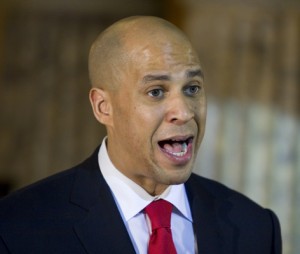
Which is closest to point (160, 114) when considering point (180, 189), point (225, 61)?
point (180, 189)

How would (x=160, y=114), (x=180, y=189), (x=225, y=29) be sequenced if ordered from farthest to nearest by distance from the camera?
(x=225, y=29) → (x=180, y=189) → (x=160, y=114)

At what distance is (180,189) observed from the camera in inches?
61.7

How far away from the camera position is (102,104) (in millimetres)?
1513

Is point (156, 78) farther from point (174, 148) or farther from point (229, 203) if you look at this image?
point (229, 203)

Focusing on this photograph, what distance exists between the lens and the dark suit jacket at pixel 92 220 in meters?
1.41

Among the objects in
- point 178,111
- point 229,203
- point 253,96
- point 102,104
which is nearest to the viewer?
point 178,111


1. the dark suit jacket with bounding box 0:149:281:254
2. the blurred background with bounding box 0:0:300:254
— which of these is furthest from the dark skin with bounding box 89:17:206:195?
the blurred background with bounding box 0:0:300:254

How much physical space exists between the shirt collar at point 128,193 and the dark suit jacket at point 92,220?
19mm

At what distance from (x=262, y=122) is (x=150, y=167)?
1.64 m

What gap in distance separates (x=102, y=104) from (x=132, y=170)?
0.15 metres

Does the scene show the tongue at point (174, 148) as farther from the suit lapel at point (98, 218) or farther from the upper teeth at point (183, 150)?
the suit lapel at point (98, 218)

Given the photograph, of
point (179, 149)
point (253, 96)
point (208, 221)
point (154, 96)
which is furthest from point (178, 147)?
point (253, 96)

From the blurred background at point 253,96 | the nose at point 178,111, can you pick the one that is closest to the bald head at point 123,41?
the nose at point 178,111

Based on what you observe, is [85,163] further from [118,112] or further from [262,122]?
[262,122]
